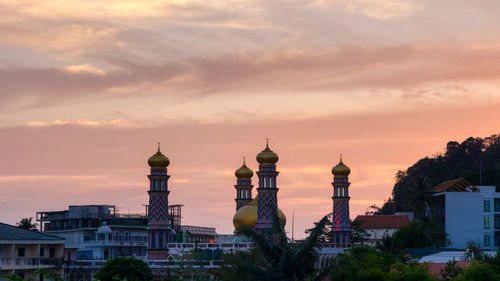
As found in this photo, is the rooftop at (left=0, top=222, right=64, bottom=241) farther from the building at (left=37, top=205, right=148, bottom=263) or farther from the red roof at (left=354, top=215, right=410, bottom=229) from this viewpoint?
the red roof at (left=354, top=215, right=410, bottom=229)

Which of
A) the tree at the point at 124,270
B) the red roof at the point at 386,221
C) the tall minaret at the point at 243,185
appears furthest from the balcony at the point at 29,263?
the red roof at the point at 386,221

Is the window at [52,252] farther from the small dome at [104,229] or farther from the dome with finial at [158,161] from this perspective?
the small dome at [104,229]

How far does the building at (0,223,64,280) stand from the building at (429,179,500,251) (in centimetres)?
7211

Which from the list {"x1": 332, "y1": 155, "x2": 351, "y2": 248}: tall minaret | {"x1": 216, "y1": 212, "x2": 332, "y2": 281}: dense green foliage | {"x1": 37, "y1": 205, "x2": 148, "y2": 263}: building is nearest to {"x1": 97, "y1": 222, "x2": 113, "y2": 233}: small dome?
{"x1": 37, "y1": 205, "x2": 148, "y2": 263}: building

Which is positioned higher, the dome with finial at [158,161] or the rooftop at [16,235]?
the dome with finial at [158,161]

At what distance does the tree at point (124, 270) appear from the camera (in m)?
83.3

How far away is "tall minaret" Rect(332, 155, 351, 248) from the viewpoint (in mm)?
137750

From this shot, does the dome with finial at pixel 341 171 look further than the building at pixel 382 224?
No

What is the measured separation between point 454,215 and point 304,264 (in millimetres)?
94476

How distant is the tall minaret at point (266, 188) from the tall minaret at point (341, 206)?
1440 centimetres

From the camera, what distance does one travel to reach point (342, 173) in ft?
469

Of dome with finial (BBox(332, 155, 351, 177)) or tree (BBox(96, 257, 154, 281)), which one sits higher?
dome with finial (BBox(332, 155, 351, 177))

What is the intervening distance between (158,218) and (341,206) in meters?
28.7

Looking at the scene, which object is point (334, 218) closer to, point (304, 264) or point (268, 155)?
point (268, 155)
